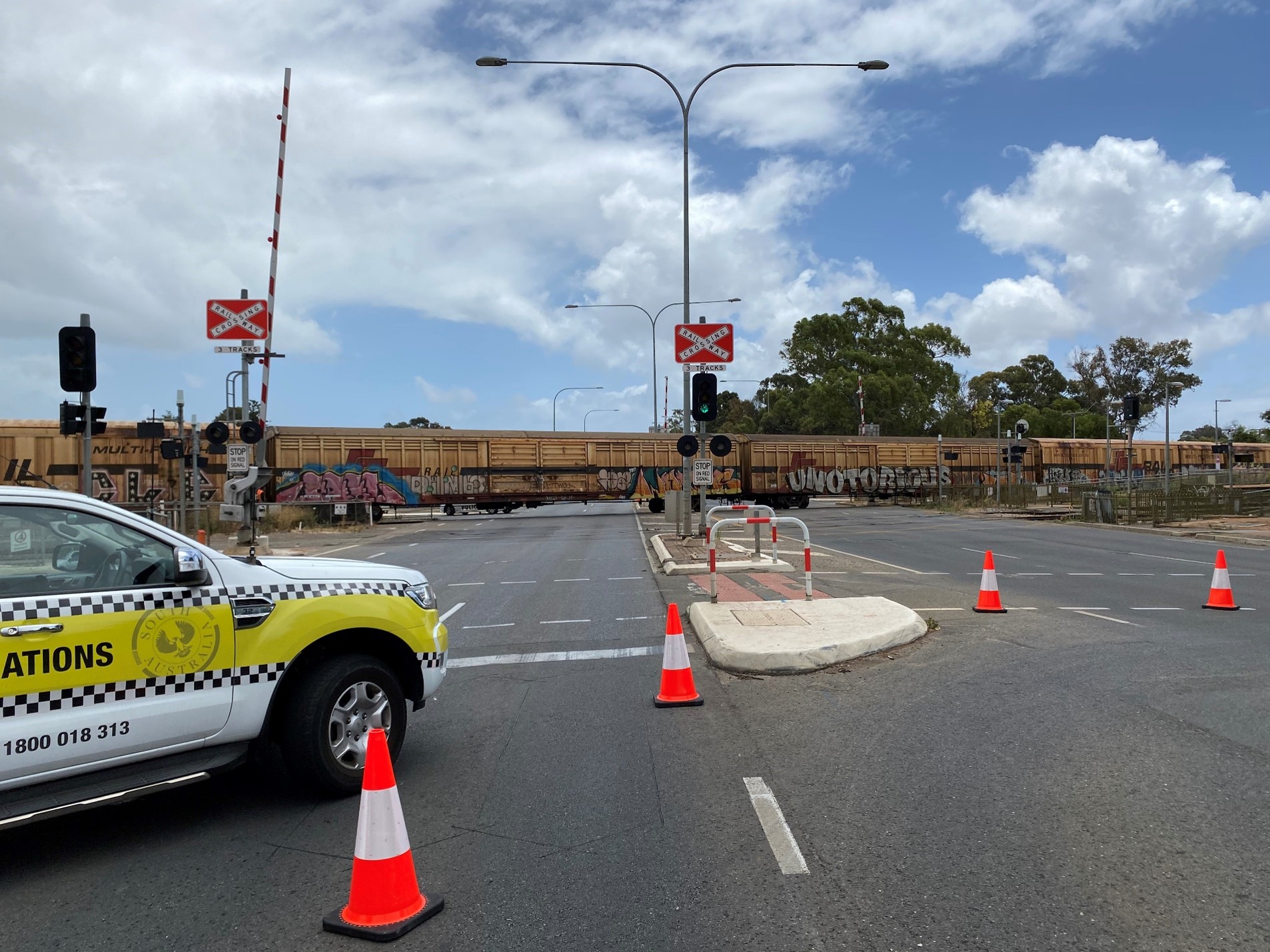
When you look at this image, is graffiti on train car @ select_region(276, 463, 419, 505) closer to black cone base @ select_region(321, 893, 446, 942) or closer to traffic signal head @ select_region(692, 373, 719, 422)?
→ traffic signal head @ select_region(692, 373, 719, 422)

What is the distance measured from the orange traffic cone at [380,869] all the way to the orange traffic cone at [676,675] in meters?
3.71

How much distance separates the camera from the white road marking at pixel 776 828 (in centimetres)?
444

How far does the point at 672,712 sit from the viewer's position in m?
7.31

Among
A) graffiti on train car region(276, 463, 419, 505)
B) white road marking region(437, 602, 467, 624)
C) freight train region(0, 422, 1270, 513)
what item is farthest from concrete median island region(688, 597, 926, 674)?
graffiti on train car region(276, 463, 419, 505)

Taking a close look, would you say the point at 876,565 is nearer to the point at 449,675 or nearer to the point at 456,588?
the point at 456,588

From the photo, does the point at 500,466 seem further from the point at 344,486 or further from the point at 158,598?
the point at 158,598

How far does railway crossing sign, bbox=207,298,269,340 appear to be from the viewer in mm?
16500

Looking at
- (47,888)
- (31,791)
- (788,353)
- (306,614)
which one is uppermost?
(788,353)

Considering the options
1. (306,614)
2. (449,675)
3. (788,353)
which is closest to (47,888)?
(306,614)

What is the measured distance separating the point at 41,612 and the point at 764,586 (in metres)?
11.4

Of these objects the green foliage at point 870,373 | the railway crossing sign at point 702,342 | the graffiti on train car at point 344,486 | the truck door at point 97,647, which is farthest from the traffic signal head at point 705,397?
the green foliage at point 870,373

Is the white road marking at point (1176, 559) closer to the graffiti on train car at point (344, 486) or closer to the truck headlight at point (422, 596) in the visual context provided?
the truck headlight at point (422, 596)

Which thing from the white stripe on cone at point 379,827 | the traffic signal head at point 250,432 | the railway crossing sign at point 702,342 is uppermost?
the railway crossing sign at point 702,342

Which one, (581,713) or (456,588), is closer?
(581,713)
